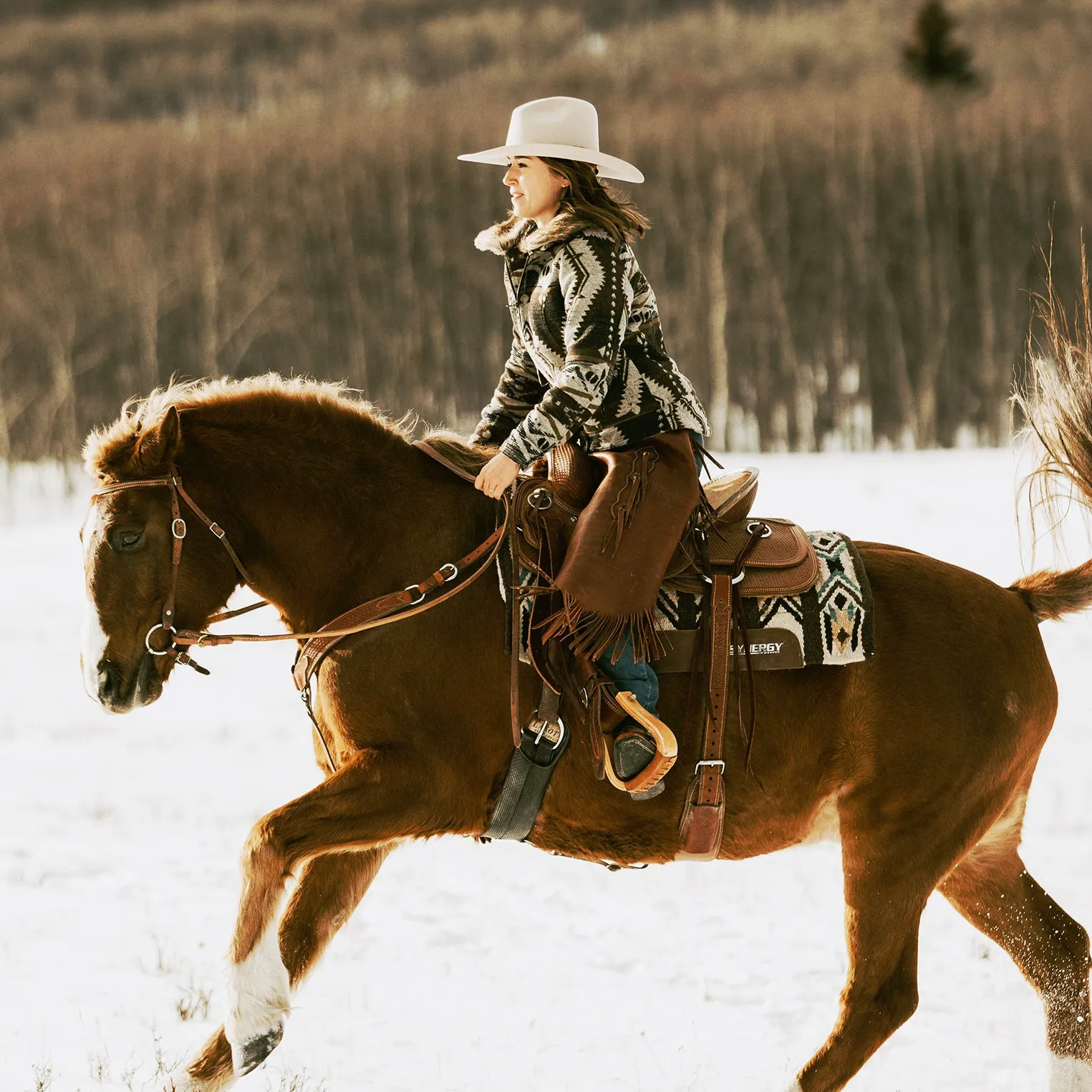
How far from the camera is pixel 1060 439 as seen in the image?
14.4 feet

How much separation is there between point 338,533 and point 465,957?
3019 mm

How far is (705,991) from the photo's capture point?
5594 millimetres

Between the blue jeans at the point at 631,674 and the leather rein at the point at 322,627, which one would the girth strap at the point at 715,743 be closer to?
the blue jeans at the point at 631,674

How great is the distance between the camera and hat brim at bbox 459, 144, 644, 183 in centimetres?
365

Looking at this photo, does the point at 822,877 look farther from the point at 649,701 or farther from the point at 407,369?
the point at 407,369

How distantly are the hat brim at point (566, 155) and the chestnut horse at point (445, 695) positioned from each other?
867 millimetres

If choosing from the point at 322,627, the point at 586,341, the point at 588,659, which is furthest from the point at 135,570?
the point at 586,341

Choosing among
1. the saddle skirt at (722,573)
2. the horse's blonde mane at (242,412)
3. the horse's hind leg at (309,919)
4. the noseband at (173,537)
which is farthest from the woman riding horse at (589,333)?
the horse's hind leg at (309,919)

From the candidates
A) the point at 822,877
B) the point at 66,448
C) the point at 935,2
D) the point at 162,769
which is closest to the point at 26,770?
the point at 162,769

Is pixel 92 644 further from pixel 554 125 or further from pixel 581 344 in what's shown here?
pixel 554 125

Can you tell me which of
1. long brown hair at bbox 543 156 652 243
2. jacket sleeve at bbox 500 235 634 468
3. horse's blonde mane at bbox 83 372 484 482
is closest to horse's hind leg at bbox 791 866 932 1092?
jacket sleeve at bbox 500 235 634 468

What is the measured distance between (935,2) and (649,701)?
3295cm

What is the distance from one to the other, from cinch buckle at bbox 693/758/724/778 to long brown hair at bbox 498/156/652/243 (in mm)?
1509

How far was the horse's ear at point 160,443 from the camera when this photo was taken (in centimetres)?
358
